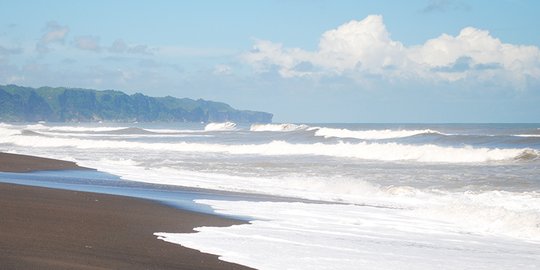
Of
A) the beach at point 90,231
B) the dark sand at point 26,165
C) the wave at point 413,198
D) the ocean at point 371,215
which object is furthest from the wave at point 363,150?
the beach at point 90,231

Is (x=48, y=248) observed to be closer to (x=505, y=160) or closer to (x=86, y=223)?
(x=86, y=223)

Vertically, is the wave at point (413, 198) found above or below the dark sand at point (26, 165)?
below

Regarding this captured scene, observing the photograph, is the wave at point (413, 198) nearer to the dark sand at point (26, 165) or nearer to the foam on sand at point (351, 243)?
the foam on sand at point (351, 243)

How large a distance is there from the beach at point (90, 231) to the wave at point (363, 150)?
23961 mm

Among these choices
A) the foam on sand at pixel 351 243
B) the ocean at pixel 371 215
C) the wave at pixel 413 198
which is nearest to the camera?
the foam on sand at pixel 351 243

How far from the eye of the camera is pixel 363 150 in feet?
129

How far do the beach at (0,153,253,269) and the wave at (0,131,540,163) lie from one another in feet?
78.6

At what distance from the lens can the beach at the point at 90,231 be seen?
7105 millimetres

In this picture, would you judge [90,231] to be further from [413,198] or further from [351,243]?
[413,198]

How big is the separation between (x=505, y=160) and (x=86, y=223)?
27295 millimetres

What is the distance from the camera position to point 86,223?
32.3 feet

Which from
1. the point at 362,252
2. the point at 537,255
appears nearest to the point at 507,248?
the point at 537,255

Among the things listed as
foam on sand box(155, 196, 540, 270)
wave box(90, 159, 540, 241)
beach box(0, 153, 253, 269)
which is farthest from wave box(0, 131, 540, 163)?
beach box(0, 153, 253, 269)

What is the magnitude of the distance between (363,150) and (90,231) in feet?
102
